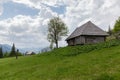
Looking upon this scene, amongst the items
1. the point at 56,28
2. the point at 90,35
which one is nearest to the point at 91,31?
the point at 90,35

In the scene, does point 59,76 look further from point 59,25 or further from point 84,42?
point 59,25

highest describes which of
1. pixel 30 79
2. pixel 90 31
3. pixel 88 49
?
pixel 90 31

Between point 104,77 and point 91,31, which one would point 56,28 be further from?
point 104,77

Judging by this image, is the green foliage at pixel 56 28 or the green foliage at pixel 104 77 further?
the green foliage at pixel 56 28

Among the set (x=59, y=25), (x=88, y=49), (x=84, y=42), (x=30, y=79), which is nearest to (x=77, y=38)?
(x=84, y=42)

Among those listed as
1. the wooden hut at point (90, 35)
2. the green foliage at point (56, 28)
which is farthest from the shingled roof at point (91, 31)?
the green foliage at point (56, 28)

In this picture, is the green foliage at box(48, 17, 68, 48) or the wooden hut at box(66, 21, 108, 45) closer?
the wooden hut at box(66, 21, 108, 45)

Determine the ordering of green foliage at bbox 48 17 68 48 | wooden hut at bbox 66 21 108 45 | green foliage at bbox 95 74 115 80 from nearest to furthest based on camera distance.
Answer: green foliage at bbox 95 74 115 80, wooden hut at bbox 66 21 108 45, green foliage at bbox 48 17 68 48

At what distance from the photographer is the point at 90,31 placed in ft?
218

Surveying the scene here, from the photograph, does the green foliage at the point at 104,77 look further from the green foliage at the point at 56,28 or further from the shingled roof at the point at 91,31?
the green foliage at the point at 56,28

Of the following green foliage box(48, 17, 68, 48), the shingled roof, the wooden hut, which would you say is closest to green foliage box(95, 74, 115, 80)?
the wooden hut

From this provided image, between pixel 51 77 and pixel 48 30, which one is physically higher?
pixel 48 30

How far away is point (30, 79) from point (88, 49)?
2092cm

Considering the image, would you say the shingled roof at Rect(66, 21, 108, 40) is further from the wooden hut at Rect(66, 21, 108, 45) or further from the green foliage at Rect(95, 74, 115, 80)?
the green foliage at Rect(95, 74, 115, 80)
